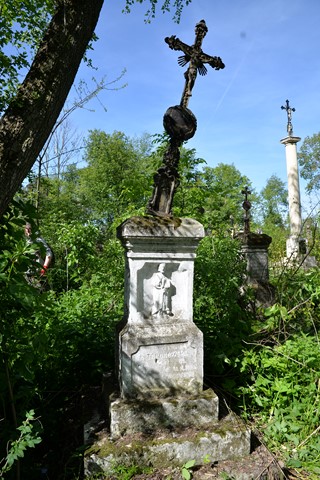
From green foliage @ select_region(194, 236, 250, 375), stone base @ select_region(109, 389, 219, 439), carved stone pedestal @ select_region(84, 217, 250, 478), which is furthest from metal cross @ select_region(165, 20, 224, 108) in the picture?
stone base @ select_region(109, 389, 219, 439)

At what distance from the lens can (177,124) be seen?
315 centimetres

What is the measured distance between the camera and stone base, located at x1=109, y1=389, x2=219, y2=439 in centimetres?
274

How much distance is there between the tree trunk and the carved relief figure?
4.30 feet

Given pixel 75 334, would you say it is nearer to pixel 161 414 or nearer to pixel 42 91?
pixel 161 414

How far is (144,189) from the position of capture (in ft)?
19.8

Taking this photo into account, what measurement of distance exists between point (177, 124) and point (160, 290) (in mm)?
1464

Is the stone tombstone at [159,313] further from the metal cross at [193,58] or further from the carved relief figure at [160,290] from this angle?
the metal cross at [193,58]

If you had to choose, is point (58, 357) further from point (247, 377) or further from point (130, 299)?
point (247, 377)

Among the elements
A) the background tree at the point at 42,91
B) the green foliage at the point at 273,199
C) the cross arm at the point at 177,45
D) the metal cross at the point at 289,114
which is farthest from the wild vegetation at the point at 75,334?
the green foliage at the point at 273,199

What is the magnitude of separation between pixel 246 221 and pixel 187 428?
311 inches

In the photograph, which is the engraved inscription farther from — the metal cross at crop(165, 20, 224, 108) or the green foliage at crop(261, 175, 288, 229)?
the green foliage at crop(261, 175, 288, 229)

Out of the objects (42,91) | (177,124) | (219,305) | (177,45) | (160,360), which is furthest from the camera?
(219,305)

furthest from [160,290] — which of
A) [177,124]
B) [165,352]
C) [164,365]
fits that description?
[177,124]

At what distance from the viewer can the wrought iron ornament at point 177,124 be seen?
317 cm
